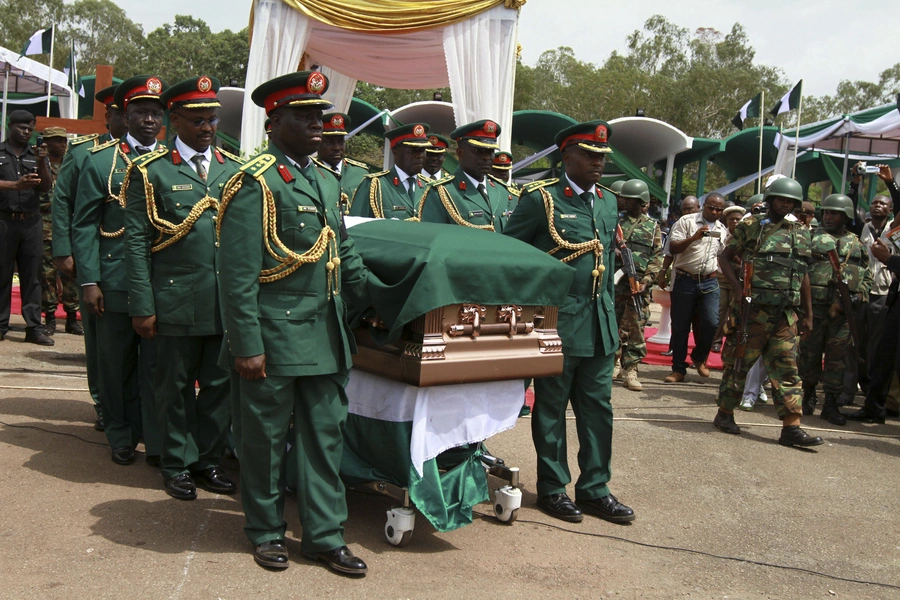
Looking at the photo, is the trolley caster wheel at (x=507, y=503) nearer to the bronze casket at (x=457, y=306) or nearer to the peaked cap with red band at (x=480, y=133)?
the bronze casket at (x=457, y=306)

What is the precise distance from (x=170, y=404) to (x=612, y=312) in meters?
2.37

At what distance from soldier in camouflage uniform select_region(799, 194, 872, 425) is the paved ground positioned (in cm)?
134

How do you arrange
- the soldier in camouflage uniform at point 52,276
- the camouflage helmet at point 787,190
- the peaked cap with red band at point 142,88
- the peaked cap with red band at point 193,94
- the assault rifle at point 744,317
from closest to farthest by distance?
the peaked cap with red band at point 193,94, the peaked cap with red band at point 142,88, the camouflage helmet at point 787,190, the assault rifle at point 744,317, the soldier in camouflage uniform at point 52,276

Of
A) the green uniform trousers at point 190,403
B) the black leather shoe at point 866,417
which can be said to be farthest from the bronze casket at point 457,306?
the black leather shoe at point 866,417

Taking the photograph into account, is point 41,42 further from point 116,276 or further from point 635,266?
point 116,276

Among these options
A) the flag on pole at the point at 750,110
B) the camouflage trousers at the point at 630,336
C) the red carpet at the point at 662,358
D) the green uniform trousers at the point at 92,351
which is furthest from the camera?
the flag on pole at the point at 750,110

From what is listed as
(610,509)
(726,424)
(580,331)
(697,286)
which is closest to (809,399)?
(726,424)

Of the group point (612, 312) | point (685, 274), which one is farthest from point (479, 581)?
point (685, 274)

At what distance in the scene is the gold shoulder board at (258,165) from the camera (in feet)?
11.7

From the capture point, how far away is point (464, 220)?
589 centimetres

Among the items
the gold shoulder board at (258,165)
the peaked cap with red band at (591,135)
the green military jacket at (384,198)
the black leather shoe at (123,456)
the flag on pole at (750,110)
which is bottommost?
the black leather shoe at (123,456)

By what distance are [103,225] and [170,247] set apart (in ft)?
2.52

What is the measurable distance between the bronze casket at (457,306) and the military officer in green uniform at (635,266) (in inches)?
159

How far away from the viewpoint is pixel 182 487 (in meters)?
4.46
